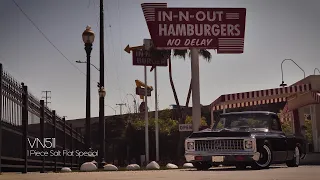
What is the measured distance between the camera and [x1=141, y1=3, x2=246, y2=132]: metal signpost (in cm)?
2488

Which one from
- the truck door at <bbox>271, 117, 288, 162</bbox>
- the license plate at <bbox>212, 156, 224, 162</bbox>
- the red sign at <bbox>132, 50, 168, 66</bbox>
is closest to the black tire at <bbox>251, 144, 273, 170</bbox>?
the truck door at <bbox>271, 117, 288, 162</bbox>

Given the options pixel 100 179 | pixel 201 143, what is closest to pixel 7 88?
pixel 100 179

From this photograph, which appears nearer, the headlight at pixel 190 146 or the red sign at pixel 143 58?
the headlight at pixel 190 146

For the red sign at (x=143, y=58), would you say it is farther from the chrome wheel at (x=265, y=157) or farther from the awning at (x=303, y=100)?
the chrome wheel at (x=265, y=157)

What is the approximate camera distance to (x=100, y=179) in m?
8.69

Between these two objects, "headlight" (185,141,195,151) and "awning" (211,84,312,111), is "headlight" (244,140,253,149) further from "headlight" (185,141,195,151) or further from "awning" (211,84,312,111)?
"awning" (211,84,312,111)

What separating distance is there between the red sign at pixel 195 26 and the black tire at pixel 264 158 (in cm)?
1328

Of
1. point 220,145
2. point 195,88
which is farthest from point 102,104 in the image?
point 220,145

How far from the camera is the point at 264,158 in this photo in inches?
484

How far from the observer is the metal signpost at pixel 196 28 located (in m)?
24.9

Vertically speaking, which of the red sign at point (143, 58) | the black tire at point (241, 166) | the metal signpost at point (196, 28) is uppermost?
the red sign at point (143, 58)

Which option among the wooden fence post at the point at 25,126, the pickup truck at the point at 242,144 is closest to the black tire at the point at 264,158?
the pickup truck at the point at 242,144

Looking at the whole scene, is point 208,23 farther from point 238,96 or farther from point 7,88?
point 7,88

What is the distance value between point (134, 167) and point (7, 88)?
921 centimetres
